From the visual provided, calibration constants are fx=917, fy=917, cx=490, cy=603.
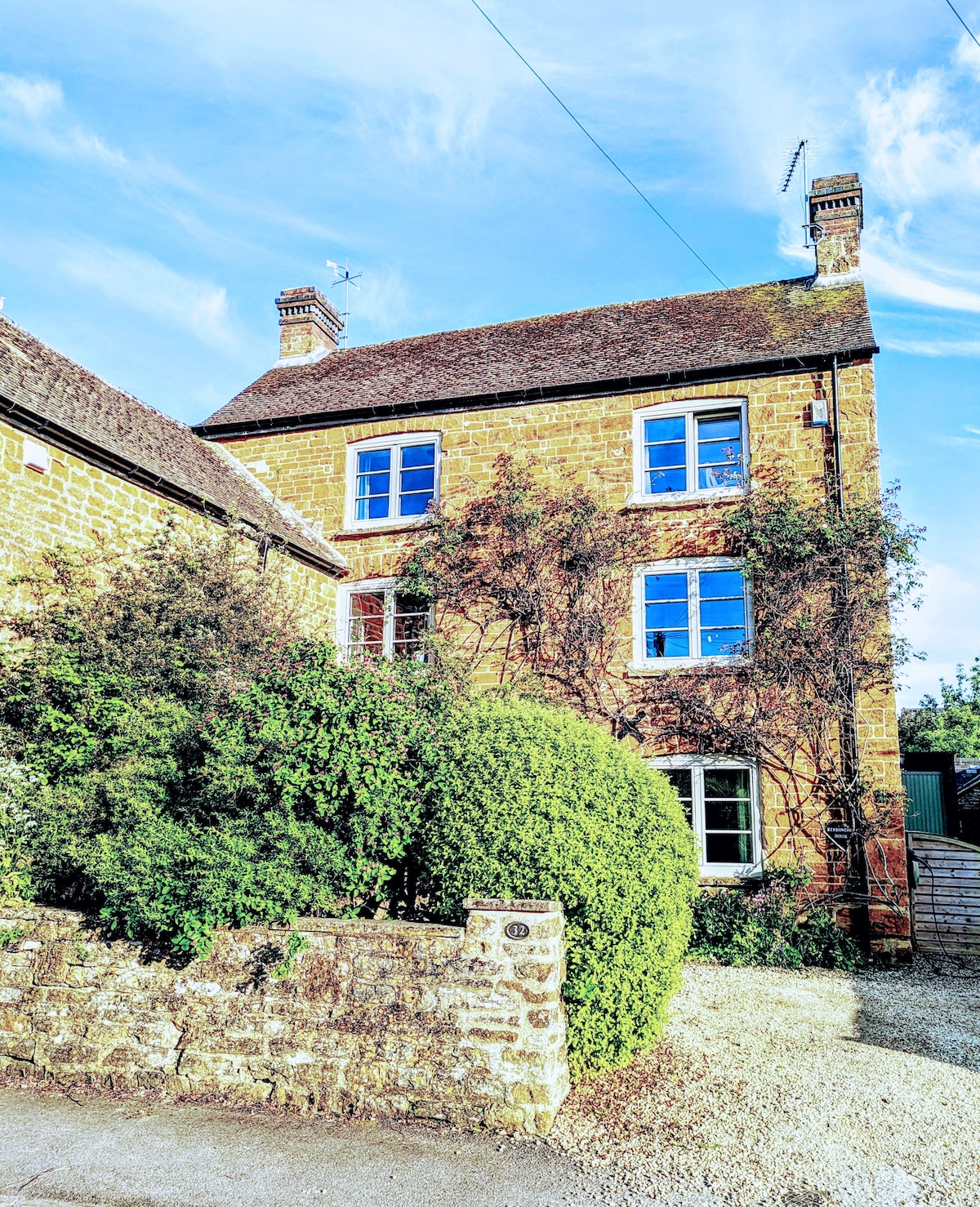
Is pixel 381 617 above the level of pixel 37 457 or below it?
below

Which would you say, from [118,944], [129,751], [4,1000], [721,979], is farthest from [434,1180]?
[721,979]

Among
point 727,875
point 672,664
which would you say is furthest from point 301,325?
point 727,875

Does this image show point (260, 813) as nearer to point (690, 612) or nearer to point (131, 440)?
point (131, 440)

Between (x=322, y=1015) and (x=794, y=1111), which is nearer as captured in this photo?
(x=322, y=1015)

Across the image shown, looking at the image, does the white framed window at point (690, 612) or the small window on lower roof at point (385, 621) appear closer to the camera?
the white framed window at point (690, 612)

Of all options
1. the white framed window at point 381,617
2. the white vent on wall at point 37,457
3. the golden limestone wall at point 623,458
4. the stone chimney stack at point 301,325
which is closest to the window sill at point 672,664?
the golden limestone wall at point 623,458

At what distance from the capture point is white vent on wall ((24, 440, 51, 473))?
10.3 metres

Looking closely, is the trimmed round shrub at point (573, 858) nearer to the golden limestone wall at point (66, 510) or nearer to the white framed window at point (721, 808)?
the white framed window at point (721, 808)

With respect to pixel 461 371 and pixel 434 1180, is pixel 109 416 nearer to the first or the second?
pixel 461 371

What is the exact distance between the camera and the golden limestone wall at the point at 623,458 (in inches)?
477

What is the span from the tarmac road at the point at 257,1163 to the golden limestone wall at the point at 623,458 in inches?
Answer: 317

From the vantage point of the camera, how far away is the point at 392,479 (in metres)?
15.5

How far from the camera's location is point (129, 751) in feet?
23.6

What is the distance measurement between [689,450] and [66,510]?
8.73 meters
